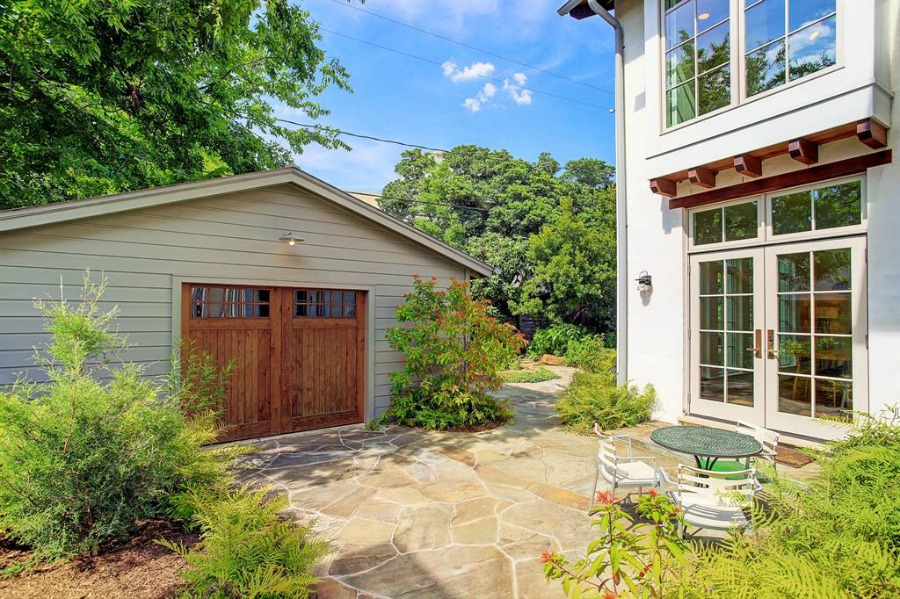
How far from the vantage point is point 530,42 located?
42.8 ft

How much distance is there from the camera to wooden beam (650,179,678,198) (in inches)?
216

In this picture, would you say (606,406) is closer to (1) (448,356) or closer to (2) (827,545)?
(1) (448,356)

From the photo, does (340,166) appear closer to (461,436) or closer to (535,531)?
(461,436)

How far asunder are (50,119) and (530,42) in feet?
38.8

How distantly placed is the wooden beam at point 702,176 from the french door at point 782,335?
0.85m

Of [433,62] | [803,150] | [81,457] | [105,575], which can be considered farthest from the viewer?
[433,62]

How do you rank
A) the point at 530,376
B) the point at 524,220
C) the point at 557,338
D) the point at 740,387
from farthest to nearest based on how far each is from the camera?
the point at 524,220 < the point at 557,338 < the point at 530,376 < the point at 740,387

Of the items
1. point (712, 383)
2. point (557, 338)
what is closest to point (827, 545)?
point (712, 383)

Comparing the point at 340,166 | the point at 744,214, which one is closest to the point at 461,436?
the point at 744,214

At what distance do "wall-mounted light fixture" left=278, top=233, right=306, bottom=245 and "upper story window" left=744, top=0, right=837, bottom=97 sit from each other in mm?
5579

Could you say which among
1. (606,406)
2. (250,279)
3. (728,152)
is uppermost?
(728,152)

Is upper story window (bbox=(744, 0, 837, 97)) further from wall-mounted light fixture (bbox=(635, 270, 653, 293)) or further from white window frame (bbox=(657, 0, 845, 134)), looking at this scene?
wall-mounted light fixture (bbox=(635, 270, 653, 293))

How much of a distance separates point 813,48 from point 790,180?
123cm

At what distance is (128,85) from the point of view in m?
6.75
